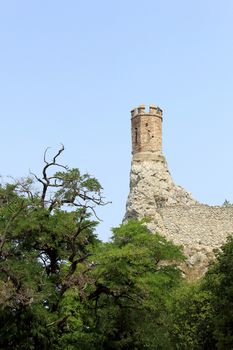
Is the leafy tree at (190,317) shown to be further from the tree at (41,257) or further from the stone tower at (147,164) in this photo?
the stone tower at (147,164)

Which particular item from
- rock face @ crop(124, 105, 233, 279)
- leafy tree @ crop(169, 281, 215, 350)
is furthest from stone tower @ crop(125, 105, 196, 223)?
leafy tree @ crop(169, 281, 215, 350)

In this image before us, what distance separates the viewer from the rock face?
49688mm

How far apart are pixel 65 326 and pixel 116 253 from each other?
2749 mm

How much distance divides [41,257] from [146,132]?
26.3 m

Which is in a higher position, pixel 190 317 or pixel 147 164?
pixel 147 164

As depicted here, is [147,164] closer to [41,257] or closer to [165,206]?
[165,206]

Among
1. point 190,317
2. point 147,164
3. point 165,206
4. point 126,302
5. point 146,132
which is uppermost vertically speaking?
point 146,132

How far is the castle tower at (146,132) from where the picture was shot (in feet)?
171

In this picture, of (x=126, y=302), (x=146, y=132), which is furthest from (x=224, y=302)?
(x=146, y=132)

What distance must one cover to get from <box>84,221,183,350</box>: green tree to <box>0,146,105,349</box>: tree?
2.48 feet

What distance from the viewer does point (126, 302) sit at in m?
27.8

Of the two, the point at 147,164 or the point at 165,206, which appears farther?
the point at 147,164

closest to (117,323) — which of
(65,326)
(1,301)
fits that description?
(65,326)

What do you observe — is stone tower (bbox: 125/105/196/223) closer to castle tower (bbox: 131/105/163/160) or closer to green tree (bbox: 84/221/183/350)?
castle tower (bbox: 131/105/163/160)
